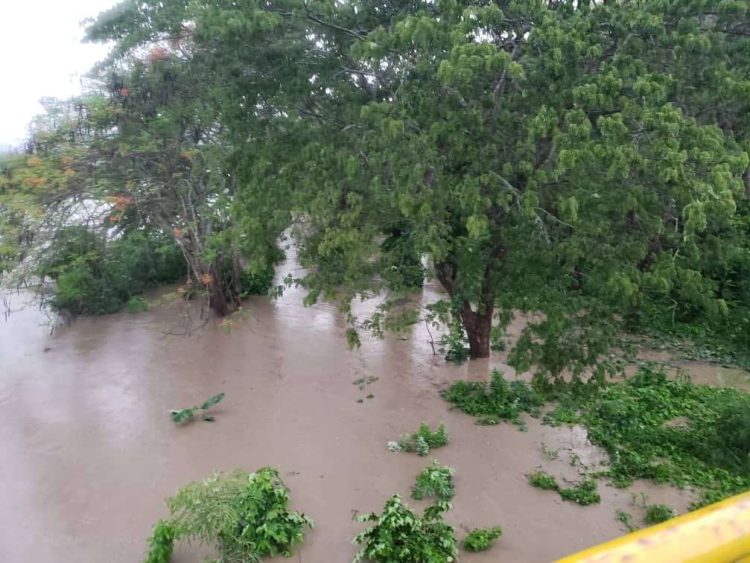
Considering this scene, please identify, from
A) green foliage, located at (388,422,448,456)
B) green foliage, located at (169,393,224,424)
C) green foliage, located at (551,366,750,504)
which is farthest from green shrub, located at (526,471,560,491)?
green foliage, located at (169,393,224,424)

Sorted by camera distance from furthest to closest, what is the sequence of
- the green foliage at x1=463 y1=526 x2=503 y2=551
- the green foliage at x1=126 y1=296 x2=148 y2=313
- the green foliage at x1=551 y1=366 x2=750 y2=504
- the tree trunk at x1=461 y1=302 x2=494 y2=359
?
the green foliage at x1=126 y1=296 x2=148 y2=313 → the tree trunk at x1=461 y1=302 x2=494 y2=359 → the green foliage at x1=551 y1=366 x2=750 y2=504 → the green foliage at x1=463 y1=526 x2=503 y2=551

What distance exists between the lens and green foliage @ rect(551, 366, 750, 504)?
6.06 metres

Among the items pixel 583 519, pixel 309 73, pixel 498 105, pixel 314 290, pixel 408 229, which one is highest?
pixel 309 73

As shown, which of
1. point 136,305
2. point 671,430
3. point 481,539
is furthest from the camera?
point 136,305

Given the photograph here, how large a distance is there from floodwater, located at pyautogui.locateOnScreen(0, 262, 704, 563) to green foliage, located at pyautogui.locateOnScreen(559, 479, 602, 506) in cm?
8

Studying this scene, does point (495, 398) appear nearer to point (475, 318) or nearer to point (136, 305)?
point (475, 318)

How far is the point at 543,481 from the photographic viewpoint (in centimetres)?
608

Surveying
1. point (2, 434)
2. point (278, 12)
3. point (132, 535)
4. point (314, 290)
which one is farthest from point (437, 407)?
point (2, 434)

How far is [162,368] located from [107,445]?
259cm

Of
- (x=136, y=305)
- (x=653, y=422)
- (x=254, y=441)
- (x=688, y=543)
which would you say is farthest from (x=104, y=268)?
(x=688, y=543)

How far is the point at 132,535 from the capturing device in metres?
5.66

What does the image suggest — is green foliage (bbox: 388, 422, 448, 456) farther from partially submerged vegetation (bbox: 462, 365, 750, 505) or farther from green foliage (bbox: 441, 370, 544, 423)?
partially submerged vegetation (bbox: 462, 365, 750, 505)

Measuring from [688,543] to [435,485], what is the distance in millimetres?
5488

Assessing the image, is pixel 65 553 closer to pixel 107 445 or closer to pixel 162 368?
pixel 107 445
